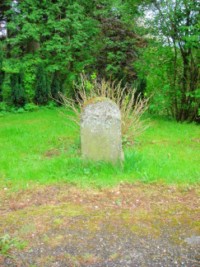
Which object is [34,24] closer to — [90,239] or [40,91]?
[40,91]

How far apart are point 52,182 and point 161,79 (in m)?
6.24

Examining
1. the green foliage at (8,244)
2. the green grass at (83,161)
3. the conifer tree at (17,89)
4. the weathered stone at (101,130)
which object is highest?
the conifer tree at (17,89)

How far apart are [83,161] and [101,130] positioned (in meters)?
0.54

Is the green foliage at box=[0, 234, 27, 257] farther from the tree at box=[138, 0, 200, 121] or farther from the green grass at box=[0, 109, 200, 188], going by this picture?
the tree at box=[138, 0, 200, 121]

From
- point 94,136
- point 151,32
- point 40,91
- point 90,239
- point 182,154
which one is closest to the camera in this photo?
point 90,239

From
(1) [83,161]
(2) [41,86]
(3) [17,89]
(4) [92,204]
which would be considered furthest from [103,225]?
(2) [41,86]

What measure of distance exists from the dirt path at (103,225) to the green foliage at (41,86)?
30.4 ft

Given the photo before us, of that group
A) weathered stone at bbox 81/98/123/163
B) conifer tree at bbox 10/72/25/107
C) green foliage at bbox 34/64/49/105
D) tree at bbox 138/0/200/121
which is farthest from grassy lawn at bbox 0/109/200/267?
green foliage at bbox 34/64/49/105

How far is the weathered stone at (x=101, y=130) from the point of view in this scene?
15.1 ft

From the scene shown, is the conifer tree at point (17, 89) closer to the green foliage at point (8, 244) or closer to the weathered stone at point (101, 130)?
the weathered stone at point (101, 130)

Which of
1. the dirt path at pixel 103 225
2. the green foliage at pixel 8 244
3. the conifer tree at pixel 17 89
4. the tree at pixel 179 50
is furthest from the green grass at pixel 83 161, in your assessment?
the conifer tree at pixel 17 89

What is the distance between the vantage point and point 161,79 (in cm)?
959

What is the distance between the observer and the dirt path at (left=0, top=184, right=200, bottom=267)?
2600 mm

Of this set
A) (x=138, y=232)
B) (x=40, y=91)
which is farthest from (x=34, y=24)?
(x=138, y=232)
